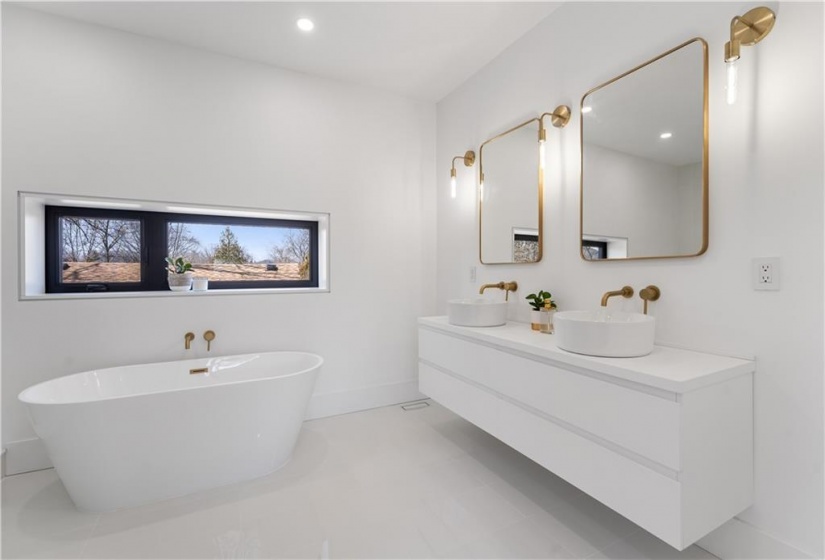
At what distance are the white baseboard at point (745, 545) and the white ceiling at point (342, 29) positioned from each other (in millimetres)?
2665

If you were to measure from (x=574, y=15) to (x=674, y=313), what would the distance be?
5.53 ft

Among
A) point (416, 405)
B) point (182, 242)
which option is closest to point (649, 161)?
point (416, 405)

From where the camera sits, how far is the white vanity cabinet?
1181 mm

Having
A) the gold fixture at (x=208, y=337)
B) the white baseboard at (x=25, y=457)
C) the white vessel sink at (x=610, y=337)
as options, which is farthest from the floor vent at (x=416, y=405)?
the white baseboard at (x=25, y=457)

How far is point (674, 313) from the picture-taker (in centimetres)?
161

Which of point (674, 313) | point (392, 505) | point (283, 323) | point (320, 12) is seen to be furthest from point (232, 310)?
point (674, 313)

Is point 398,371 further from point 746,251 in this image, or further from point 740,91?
point 740,91

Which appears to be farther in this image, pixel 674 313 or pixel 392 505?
pixel 392 505

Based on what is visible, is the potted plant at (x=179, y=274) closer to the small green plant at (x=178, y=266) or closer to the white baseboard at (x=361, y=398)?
the small green plant at (x=178, y=266)

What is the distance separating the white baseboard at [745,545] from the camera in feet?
4.28

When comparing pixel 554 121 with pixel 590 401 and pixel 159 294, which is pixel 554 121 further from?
pixel 159 294

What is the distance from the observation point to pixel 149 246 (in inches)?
104

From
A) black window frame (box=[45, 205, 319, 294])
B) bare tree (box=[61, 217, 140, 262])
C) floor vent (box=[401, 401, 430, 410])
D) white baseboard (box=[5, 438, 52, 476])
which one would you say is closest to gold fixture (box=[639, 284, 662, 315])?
floor vent (box=[401, 401, 430, 410])

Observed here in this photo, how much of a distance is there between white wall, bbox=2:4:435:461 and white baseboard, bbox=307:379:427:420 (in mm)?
12
